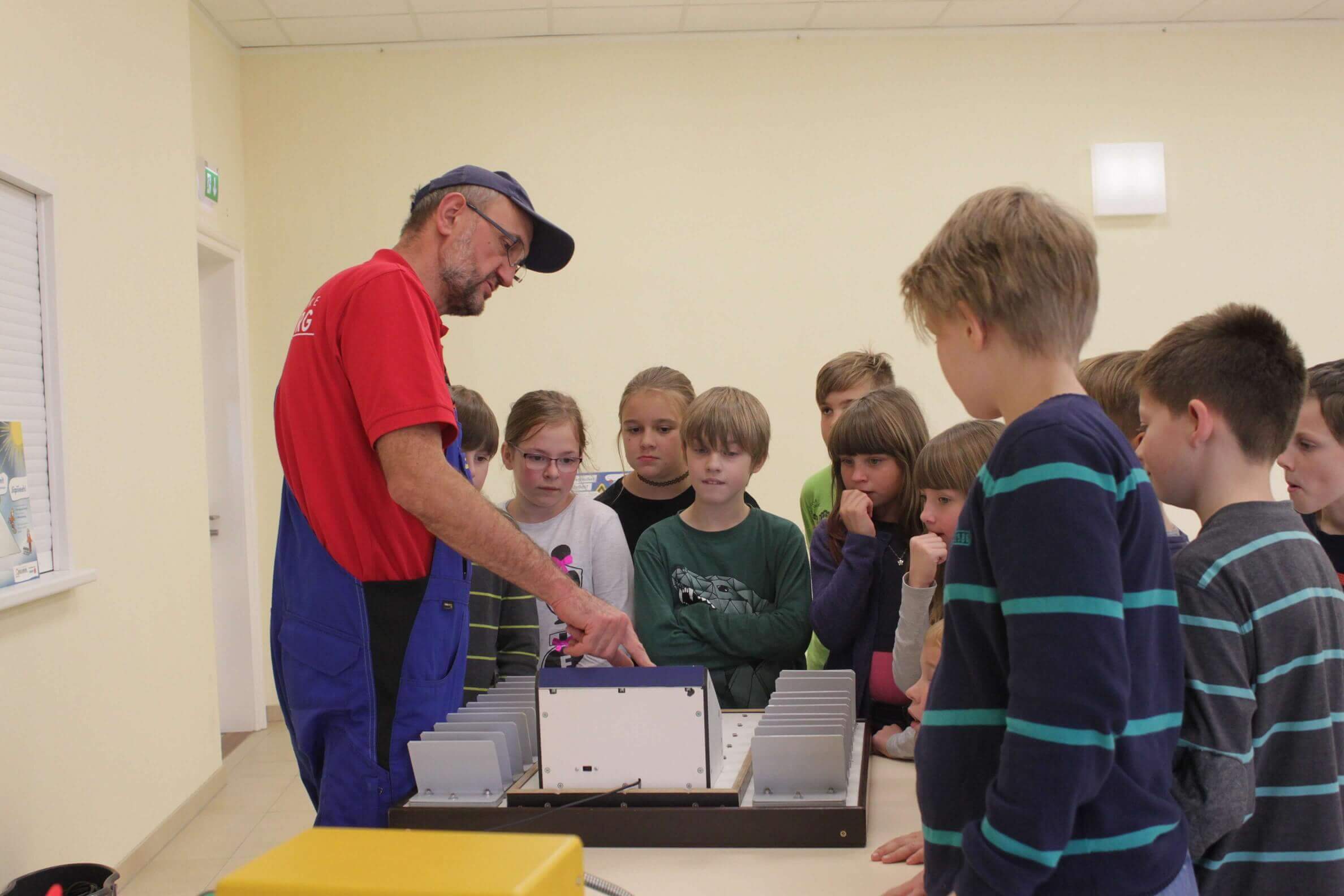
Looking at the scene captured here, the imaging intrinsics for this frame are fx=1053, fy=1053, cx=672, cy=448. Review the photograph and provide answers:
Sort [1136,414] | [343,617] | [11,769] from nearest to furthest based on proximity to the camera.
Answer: [343,617] → [1136,414] → [11,769]

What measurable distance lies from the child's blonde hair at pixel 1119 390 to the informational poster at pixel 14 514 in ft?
7.79

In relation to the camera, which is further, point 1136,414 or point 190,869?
point 190,869

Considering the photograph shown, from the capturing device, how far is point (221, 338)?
15.1 ft

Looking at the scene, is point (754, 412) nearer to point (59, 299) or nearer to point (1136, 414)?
point (1136, 414)

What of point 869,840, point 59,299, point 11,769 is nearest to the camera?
point 869,840

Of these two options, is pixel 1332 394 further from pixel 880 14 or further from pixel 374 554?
pixel 880 14

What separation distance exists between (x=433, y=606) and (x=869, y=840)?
72cm

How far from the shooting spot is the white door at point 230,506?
460 centimetres

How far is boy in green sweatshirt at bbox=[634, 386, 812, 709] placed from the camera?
7.39ft

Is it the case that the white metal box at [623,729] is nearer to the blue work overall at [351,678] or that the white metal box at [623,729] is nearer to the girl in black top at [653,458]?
the blue work overall at [351,678]

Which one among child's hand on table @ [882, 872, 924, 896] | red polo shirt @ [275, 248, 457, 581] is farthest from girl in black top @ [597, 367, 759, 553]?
child's hand on table @ [882, 872, 924, 896]

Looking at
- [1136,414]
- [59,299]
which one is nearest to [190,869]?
[59,299]

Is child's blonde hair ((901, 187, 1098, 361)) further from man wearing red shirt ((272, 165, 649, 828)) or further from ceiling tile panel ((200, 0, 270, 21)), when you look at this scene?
ceiling tile panel ((200, 0, 270, 21))

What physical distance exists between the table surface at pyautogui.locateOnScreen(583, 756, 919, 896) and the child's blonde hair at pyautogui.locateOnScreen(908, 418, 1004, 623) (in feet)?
2.15
